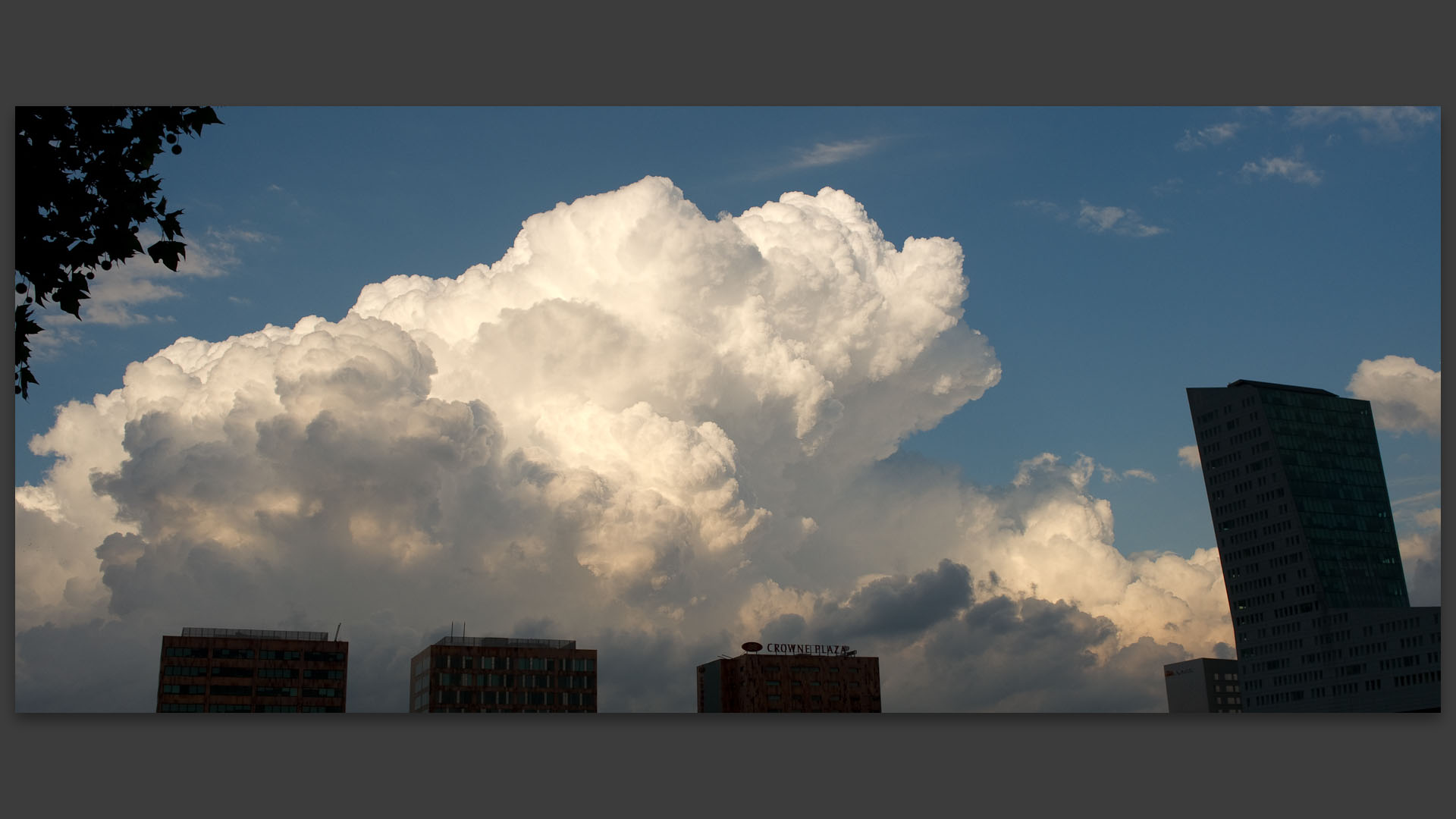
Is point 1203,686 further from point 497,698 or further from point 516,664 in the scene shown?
point 516,664

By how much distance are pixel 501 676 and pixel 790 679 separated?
18277 mm

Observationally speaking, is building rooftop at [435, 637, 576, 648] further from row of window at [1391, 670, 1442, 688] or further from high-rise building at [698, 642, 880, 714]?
row of window at [1391, 670, 1442, 688]

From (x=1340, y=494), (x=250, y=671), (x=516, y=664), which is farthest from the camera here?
(x=516, y=664)

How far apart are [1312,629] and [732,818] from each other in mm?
22290

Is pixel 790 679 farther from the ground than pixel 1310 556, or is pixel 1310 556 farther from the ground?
pixel 1310 556

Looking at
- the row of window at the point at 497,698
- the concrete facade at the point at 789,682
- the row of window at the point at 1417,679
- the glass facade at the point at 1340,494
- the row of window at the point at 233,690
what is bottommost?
the row of window at the point at 1417,679

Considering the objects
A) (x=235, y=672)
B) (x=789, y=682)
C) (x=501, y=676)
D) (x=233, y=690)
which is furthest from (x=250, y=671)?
(x=789, y=682)

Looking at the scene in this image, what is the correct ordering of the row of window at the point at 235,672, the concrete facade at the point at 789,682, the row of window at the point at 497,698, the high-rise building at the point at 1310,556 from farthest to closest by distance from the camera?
the row of window at the point at 497,698
the row of window at the point at 235,672
the high-rise building at the point at 1310,556
the concrete facade at the point at 789,682

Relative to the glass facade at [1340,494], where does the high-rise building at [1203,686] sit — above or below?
below

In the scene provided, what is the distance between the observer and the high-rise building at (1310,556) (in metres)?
14.5

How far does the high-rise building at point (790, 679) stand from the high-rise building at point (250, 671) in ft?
15.9

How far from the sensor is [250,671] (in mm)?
30750

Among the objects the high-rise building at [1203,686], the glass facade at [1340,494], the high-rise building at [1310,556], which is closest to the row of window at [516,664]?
the high-rise building at [1203,686]

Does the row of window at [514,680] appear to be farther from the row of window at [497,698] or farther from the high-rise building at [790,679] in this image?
the high-rise building at [790,679]
